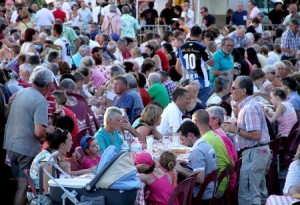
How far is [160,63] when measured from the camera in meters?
18.2

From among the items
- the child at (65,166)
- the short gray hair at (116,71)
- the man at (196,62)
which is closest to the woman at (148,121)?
the child at (65,166)

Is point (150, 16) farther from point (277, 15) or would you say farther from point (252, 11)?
point (277, 15)

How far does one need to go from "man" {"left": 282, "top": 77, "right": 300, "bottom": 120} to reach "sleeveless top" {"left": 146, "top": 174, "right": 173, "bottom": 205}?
534cm

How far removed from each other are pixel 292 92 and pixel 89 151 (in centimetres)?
501

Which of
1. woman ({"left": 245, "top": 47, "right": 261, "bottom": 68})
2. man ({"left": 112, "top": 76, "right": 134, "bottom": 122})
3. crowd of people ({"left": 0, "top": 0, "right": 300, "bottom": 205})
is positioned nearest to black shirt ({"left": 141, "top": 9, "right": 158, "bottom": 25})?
crowd of people ({"left": 0, "top": 0, "right": 300, "bottom": 205})

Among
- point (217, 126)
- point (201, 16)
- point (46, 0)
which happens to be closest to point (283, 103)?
point (217, 126)

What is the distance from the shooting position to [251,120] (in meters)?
10.4

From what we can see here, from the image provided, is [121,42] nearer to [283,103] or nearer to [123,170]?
[283,103]

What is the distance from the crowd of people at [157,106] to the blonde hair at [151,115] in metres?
0.01

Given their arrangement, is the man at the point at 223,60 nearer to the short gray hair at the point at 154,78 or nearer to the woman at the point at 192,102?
the short gray hair at the point at 154,78

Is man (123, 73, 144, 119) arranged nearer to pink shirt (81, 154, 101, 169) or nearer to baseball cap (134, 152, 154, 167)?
pink shirt (81, 154, 101, 169)

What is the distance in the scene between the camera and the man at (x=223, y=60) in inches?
637

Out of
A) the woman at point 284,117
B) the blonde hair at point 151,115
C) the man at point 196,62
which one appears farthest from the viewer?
the man at point 196,62

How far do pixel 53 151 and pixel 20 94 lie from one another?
96cm
